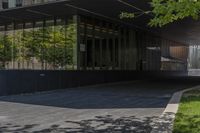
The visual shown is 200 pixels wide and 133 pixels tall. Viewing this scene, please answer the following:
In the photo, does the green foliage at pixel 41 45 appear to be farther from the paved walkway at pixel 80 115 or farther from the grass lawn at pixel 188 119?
the grass lawn at pixel 188 119

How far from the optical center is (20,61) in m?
31.3

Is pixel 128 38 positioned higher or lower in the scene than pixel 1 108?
higher

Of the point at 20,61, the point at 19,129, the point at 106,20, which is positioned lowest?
the point at 19,129

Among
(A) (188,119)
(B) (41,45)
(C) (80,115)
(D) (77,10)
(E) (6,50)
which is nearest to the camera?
(A) (188,119)

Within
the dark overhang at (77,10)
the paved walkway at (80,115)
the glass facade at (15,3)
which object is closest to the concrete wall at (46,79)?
the paved walkway at (80,115)

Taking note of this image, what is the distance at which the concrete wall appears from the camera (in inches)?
824

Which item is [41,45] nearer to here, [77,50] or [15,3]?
[77,50]

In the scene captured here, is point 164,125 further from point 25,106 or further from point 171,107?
point 25,106

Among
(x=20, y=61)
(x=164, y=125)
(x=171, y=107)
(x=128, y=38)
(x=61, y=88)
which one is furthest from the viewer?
(x=128, y=38)

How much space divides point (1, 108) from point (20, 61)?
54.2ft

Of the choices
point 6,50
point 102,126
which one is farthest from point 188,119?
point 6,50

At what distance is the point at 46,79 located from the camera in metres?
23.1

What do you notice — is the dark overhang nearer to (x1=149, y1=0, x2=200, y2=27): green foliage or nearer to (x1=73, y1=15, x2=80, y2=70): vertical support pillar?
(x1=73, y1=15, x2=80, y2=70): vertical support pillar

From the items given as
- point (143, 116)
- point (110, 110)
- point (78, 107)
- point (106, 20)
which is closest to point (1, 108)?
point (78, 107)
